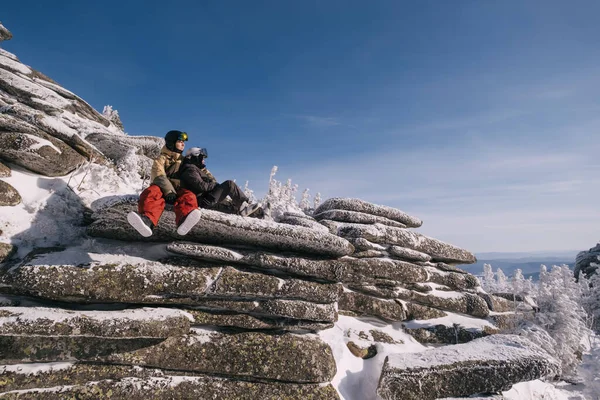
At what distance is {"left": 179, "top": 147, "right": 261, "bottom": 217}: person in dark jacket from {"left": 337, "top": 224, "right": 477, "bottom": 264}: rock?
4.87 meters

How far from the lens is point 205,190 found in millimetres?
9016

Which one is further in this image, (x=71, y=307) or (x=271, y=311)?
(x=271, y=311)

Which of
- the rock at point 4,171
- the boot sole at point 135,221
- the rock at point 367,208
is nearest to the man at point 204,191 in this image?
the boot sole at point 135,221

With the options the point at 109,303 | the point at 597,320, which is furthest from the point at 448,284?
the point at 597,320

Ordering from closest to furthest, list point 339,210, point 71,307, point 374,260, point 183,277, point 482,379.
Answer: point 71,307 → point 183,277 → point 482,379 → point 374,260 → point 339,210

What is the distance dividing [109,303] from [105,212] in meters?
2.65

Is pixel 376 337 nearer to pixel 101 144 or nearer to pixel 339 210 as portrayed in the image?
pixel 339 210

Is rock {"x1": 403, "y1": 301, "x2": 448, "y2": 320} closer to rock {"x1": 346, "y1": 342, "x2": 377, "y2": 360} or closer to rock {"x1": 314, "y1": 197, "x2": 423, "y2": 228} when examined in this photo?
rock {"x1": 346, "y1": 342, "x2": 377, "y2": 360}

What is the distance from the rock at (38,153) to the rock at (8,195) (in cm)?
107

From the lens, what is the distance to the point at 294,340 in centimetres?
877

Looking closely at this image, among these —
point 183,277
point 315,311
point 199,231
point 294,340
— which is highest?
point 199,231

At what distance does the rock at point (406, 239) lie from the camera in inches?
531

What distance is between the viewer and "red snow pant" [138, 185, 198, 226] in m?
7.75

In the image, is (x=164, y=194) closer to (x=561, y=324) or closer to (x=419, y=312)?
(x=419, y=312)
